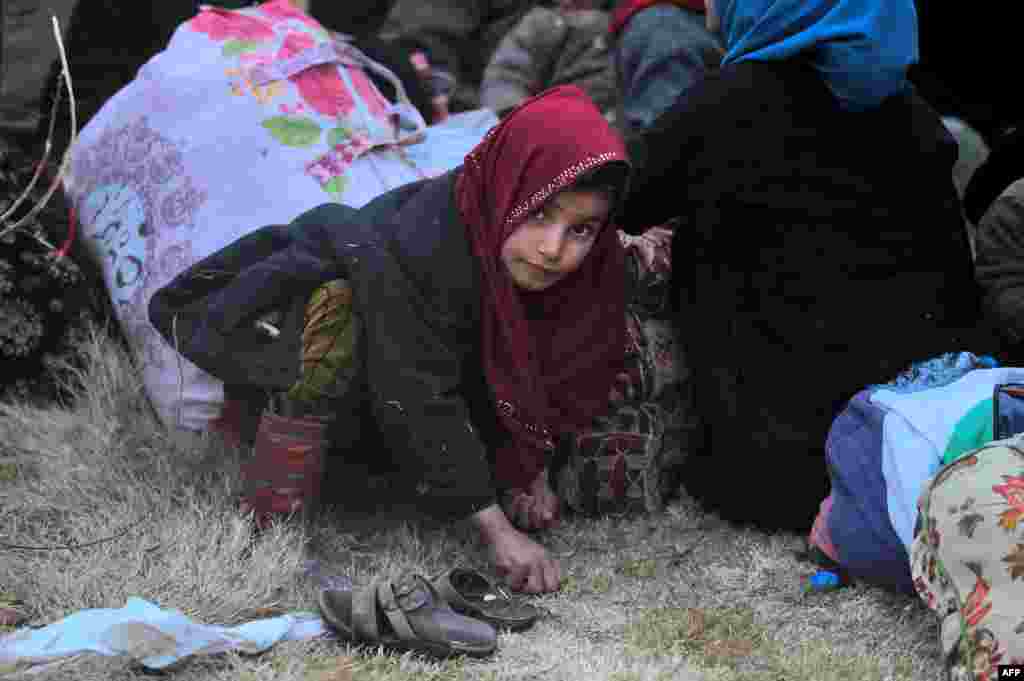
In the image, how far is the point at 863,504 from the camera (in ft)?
7.84

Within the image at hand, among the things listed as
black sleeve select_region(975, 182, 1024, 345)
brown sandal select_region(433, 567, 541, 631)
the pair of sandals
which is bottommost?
brown sandal select_region(433, 567, 541, 631)

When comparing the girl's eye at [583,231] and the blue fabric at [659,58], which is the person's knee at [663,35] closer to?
the blue fabric at [659,58]

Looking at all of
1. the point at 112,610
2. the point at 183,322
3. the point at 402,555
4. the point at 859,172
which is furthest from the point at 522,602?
the point at 859,172

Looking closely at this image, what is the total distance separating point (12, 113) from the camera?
3.94m

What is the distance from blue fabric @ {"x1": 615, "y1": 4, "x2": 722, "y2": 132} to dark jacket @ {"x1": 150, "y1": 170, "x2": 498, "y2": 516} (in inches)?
48.7

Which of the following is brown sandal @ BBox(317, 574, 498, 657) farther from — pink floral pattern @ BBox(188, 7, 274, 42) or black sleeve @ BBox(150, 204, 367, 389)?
pink floral pattern @ BBox(188, 7, 274, 42)

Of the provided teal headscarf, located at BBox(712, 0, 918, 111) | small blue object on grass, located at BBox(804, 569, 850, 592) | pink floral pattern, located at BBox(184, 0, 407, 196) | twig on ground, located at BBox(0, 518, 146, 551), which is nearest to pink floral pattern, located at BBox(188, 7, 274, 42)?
pink floral pattern, located at BBox(184, 0, 407, 196)

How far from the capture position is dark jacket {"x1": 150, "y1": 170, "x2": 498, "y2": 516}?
2459mm

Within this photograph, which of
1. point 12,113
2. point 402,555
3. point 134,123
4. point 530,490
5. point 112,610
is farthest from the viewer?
point 12,113

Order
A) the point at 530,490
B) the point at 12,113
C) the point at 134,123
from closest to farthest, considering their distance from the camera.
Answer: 1. the point at 530,490
2. the point at 134,123
3. the point at 12,113

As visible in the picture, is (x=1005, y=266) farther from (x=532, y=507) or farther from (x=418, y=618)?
(x=418, y=618)

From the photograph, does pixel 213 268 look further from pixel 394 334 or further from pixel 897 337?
pixel 897 337

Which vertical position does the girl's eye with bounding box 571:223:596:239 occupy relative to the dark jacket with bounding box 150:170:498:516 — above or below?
above

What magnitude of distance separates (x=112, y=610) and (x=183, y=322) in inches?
29.8
